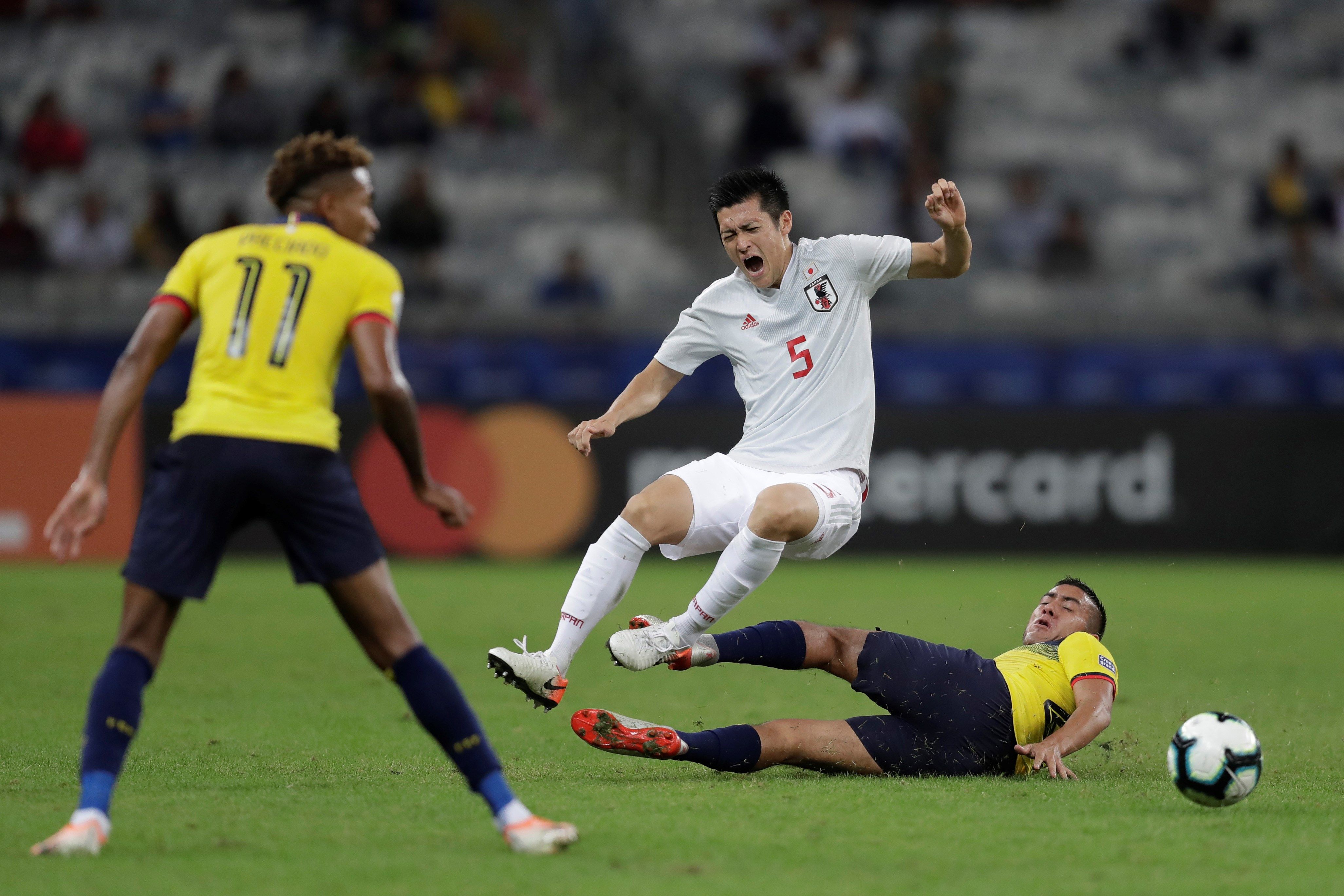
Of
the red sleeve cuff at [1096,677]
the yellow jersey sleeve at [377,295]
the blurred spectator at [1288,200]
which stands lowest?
the red sleeve cuff at [1096,677]

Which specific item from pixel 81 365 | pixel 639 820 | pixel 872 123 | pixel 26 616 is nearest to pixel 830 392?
pixel 639 820

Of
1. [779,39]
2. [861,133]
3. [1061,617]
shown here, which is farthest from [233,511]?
[779,39]

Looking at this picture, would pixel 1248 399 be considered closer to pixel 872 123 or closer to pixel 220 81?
pixel 872 123

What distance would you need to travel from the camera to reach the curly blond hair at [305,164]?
15.1 feet

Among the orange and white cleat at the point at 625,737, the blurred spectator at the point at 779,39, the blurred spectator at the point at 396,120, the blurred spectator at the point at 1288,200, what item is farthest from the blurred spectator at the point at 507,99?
the orange and white cleat at the point at 625,737

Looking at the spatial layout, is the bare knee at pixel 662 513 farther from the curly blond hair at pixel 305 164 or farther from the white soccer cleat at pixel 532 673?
the curly blond hair at pixel 305 164

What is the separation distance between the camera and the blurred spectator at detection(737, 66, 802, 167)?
59.3ft

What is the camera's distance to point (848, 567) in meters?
15.1

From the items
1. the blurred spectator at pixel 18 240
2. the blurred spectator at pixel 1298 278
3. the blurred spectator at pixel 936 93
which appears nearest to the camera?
the blurred spectator at pixel 18 240

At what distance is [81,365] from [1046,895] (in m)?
12.5

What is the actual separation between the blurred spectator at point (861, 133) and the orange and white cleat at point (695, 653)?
12807 millimetres

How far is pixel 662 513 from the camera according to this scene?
6160 millimetres

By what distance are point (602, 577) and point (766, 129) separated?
12.7 meters

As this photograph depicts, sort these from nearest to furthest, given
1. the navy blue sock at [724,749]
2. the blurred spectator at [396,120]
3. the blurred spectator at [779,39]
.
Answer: the navy blue sock at [724,749] < the blurred spectator at [396,120] < the blurred spectator at [779,39]
